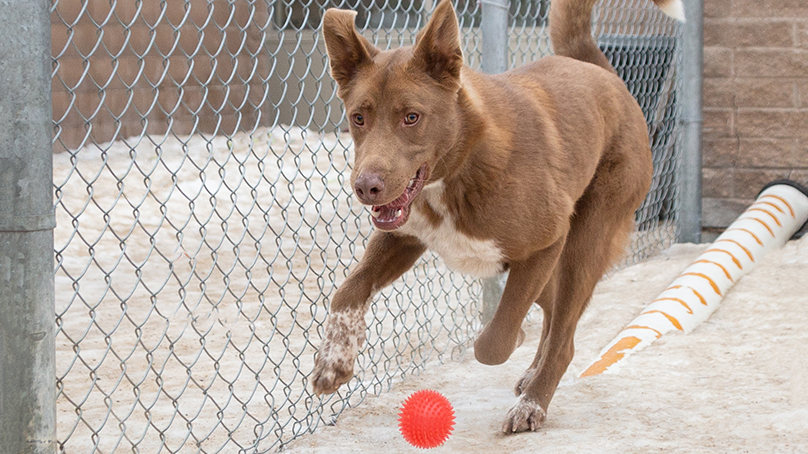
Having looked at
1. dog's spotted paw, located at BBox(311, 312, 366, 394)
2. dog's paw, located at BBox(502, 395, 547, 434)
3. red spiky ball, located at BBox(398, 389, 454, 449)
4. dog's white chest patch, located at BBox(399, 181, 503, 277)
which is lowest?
dog's paw, located at BBox(502, 395, 547, 434)

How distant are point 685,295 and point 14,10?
3639mm

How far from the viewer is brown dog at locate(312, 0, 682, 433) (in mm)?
2535

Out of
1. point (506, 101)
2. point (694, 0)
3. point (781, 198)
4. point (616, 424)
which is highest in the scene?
point (694, 0)

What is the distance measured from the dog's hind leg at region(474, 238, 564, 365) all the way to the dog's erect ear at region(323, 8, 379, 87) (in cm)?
90

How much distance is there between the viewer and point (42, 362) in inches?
85.8

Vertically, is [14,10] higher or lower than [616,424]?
higher

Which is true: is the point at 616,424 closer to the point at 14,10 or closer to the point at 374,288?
the point at 374,288

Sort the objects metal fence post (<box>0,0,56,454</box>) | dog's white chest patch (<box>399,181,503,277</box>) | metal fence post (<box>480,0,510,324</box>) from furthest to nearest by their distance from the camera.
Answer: metal fence post (<box>480,0,510,324</box>) → dog's white chest patch (<box>399,181,503,277</box>) → metal fence post (<box>0,0,56,454</box>)

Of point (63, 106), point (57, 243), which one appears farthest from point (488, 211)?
point (63, 106)

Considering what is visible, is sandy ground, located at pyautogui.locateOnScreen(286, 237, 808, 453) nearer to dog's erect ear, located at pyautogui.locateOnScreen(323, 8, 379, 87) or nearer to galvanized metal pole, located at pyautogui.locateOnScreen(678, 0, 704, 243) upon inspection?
dog's erect ear, located at pyautogui.locateOnScreen(323, 8, 379, 87)

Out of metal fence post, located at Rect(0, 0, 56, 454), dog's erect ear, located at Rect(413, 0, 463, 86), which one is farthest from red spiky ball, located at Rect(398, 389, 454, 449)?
metal fence post, located at Rect(0, 0, 56, 454)

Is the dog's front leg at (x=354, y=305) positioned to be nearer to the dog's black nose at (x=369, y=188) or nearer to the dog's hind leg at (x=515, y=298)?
the dog's hind leg at (x=515, y=298)

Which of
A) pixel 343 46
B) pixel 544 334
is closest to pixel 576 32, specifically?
pixel 544 334

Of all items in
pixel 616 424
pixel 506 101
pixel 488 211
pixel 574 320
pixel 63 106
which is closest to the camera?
pixel 488 211
